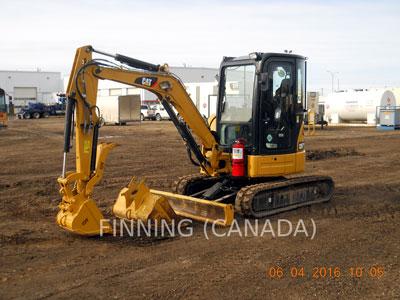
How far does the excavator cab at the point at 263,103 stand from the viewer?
29.6ft

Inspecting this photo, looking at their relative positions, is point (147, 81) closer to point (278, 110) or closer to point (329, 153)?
point (278, 110)

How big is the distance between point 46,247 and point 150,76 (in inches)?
129

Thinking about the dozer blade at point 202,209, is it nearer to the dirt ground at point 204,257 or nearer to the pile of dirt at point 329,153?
the dirt ground at point 204,257

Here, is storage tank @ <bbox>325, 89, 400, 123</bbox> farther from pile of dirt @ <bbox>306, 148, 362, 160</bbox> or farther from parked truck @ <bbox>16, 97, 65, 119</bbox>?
parked truck @ <bbox>16, 97, 65, 119</bbox>

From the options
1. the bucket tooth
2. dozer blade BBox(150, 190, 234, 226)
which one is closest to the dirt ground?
the bucket tooth

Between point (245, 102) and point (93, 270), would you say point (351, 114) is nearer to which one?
point (245, 102)

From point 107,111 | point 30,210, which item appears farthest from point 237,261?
point 107,111

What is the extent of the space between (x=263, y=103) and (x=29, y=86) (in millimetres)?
88916

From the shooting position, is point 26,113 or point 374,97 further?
point 26,113

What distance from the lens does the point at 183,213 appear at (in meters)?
8.88

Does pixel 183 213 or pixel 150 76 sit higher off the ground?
pixel 150 76

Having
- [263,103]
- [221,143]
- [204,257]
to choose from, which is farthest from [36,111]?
[204,257]

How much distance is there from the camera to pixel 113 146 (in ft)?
26.3

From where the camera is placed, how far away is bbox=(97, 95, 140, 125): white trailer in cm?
3984
